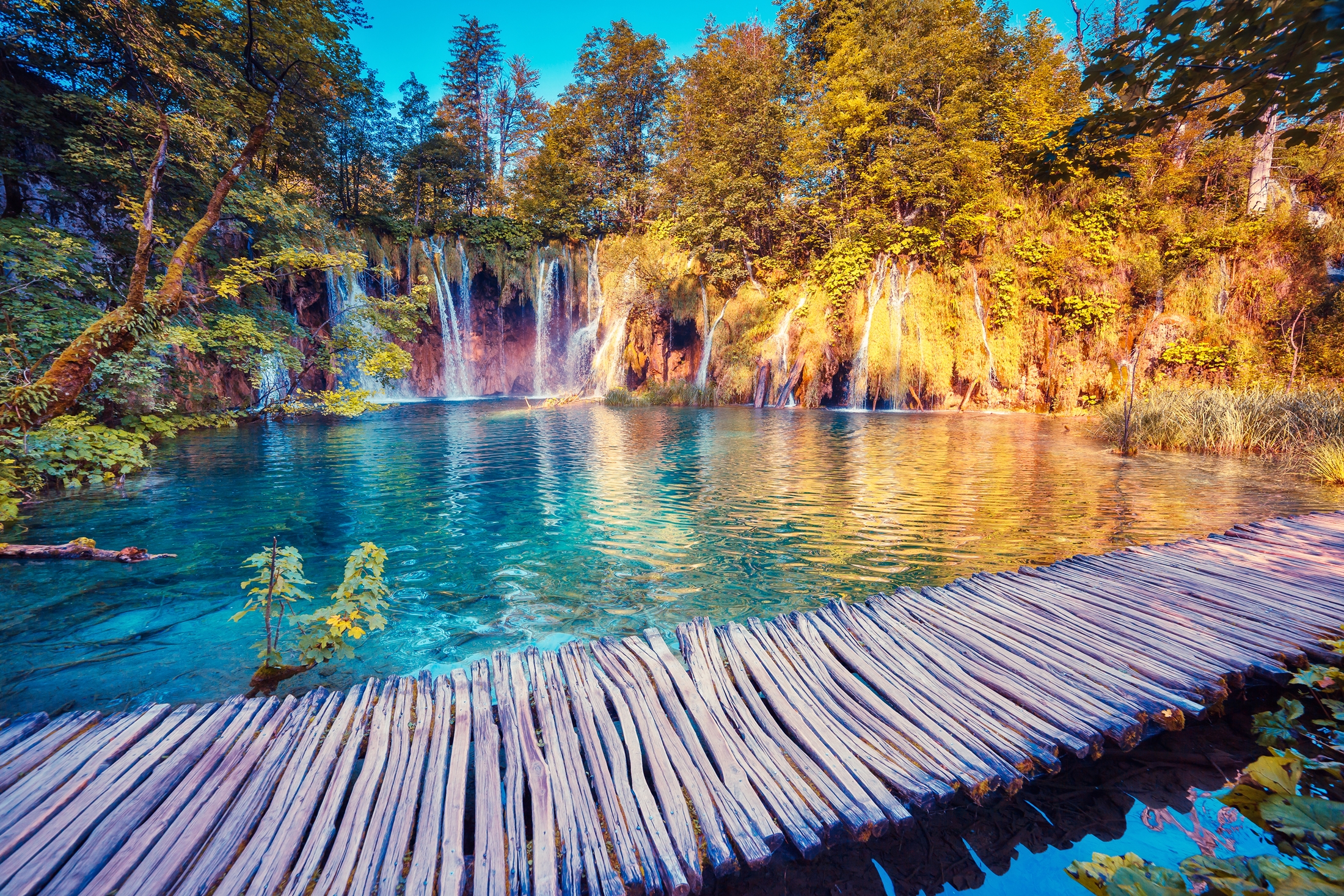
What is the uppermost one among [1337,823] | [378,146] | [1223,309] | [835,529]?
[378,146]

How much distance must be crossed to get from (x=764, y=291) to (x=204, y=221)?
23594 millimetres

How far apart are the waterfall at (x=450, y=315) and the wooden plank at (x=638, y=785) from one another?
31719mm

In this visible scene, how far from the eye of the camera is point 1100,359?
19.6 meters

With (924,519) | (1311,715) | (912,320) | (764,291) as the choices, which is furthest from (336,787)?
(764,291)

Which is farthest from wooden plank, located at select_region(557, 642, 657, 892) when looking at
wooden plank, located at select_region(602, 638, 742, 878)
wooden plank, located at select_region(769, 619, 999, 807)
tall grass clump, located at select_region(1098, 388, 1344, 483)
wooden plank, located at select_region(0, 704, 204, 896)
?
tall grass clump, located at select_region(1098, 388, 1344, 483)

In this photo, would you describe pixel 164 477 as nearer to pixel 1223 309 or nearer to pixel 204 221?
pixel 204 221

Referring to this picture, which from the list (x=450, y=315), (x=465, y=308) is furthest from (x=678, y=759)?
(x=465, y=308)

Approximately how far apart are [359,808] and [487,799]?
486 mm

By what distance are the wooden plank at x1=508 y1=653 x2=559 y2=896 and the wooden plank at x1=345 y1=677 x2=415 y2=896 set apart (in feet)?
1.55

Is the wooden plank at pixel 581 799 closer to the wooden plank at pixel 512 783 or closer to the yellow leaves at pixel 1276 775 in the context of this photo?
the wooden plank at pixel 512 783

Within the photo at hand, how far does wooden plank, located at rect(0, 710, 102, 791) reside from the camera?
223 centimetres

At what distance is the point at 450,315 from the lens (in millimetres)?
30703

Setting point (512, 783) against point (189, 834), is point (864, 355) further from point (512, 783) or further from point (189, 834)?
point (189, 834)

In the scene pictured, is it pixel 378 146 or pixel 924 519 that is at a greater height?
pixel 378 146
